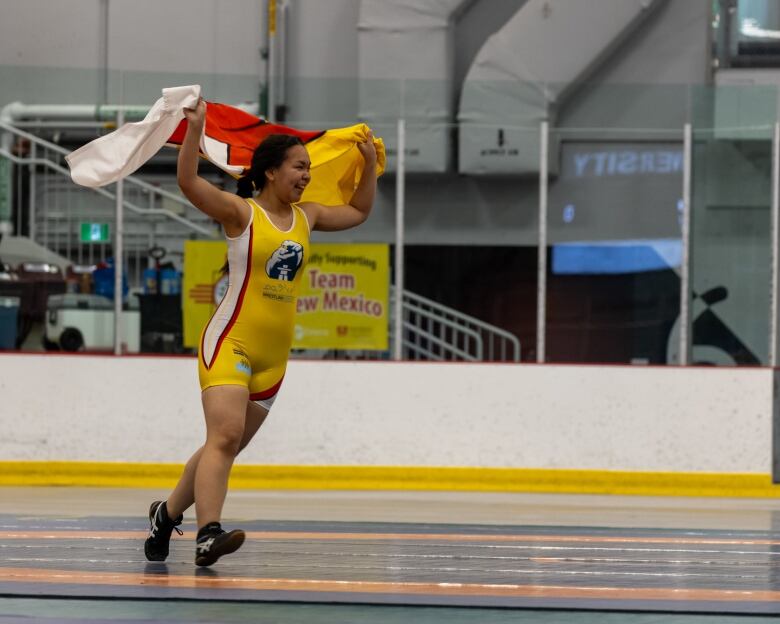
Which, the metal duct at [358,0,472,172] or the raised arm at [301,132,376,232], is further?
the metal duct at [358,0,472,172]

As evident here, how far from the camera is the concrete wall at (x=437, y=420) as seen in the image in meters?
11.0

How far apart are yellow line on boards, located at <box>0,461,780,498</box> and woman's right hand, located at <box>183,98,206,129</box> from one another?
19.3 feet

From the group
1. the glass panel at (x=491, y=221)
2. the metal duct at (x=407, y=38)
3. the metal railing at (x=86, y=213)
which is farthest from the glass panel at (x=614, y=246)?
the metal railing at (x=86, y=213)

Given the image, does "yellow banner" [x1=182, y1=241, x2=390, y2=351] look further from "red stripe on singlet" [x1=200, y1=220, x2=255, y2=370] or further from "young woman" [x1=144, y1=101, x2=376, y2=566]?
"red stripe on singlet" [x1=200, y1=220, x2=255, y2=370]

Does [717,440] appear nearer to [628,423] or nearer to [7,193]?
[628,423]

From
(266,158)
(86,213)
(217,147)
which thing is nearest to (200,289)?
(86,213)

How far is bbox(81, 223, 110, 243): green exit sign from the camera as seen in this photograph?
11.6 meters

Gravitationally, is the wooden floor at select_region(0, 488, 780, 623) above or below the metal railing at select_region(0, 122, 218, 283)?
below

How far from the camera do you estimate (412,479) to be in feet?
36.2

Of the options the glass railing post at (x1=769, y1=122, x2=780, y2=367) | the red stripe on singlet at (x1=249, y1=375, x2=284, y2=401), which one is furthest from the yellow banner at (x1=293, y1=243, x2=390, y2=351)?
the red stripe on singlet at (x1=249, y1=375, x2=284, y2=401)

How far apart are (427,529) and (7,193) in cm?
598

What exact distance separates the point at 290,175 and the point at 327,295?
6.05m

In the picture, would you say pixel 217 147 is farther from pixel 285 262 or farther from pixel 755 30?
pixel 755 30

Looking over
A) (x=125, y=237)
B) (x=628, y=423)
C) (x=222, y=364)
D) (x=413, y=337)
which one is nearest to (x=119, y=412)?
(x=125, y=237)
